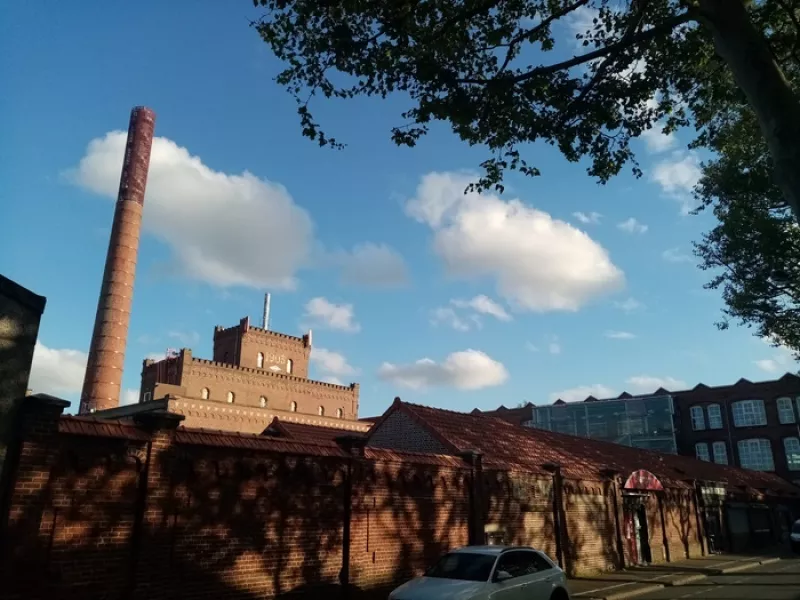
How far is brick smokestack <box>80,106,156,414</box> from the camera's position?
51.2 metres

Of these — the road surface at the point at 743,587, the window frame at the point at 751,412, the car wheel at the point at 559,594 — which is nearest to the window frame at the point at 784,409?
the window frame at the point at 751,412

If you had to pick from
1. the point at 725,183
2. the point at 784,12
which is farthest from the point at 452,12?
the point at 725,183

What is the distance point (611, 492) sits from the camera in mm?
23250

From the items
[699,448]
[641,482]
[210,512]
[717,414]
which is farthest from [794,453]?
[210,512]

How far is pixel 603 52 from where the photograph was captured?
10461 millimetres

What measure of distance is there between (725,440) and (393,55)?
56.8 m

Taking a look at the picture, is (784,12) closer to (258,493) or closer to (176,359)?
(258,493)

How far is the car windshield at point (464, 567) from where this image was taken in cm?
1038

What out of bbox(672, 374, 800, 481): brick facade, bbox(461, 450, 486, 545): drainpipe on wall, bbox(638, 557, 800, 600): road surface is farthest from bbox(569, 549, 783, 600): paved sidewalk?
bbox(672, 374, 800, 481): brick facade

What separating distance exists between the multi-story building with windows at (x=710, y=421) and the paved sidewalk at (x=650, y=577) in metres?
30.3

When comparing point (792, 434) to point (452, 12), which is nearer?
point (452, 12)

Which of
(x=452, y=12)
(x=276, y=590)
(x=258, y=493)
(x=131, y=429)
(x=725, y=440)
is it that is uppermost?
(x=452, y=12)

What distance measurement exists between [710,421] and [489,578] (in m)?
54.9

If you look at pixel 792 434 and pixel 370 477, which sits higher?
pixel 792 434
